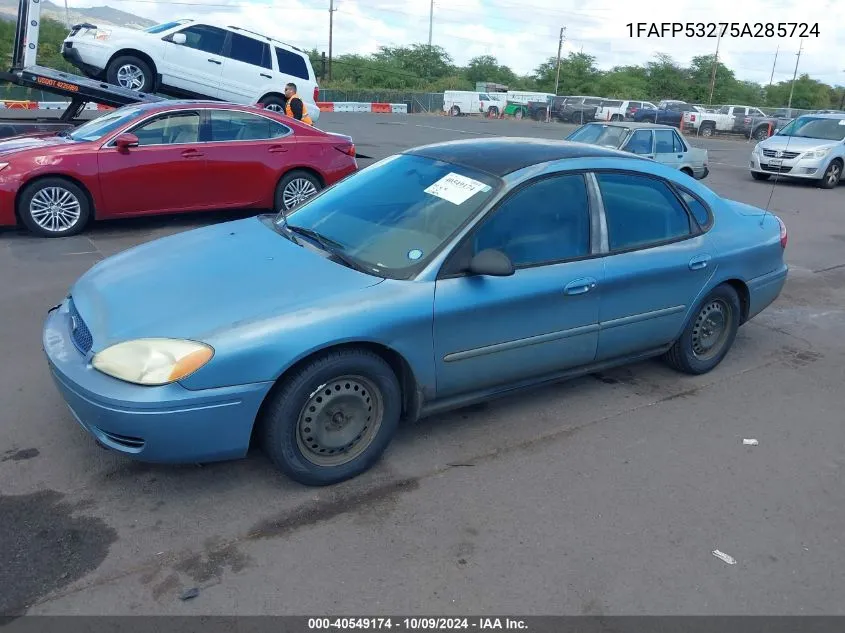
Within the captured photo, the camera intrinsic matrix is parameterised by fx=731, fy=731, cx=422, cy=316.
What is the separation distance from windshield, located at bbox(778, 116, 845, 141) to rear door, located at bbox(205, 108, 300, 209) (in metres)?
13.4

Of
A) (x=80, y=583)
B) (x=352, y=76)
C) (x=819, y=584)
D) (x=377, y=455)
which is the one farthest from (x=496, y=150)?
(x=352, y=76)

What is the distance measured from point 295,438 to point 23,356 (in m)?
2.58

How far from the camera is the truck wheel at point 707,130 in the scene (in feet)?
123

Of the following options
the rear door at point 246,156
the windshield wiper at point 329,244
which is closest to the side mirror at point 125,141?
the rear door at point 246,156

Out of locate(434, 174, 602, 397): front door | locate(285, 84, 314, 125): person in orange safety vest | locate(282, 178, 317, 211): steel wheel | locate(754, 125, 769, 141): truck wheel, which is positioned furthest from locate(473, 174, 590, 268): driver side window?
locate(754, 125, 769, 141): truck wheel

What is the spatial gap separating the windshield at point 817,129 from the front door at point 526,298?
15526 millimetres

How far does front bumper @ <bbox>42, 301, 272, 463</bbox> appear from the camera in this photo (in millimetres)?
3031

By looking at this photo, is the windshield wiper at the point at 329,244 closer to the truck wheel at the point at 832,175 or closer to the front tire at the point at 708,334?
the front tire at the point at 708,334

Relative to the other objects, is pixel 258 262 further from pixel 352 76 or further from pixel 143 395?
pixel 352 76

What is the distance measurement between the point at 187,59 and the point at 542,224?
10651 mm

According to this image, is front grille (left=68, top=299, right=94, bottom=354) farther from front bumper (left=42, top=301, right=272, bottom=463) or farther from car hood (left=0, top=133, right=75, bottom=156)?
car hood (left=0, top=133, right=75, bottom=156)

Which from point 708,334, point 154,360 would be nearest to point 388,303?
point 154,360

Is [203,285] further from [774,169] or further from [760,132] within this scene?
[760,132]

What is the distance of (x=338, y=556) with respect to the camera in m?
3.04
